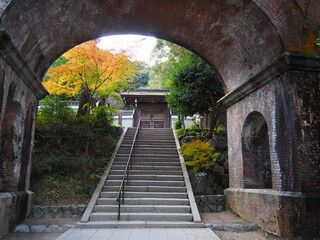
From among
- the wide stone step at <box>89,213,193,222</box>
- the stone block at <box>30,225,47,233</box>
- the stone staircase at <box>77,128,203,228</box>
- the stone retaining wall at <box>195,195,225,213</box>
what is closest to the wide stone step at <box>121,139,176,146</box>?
the stone staircase at <box>77,128,203,228</box>

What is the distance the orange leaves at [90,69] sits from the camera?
1015 centimetres

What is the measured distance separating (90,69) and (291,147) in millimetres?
8172

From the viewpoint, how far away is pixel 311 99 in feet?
19.0

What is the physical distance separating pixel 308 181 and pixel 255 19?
4.29 meters

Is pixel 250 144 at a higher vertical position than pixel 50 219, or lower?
higher

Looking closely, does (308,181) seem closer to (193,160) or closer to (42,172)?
(193,160)

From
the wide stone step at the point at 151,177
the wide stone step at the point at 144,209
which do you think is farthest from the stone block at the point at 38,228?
the wide stone step at the point at 151,177

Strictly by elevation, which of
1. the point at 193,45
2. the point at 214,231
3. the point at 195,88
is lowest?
the point at 214,231

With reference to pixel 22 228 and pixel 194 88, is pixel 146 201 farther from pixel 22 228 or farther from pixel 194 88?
pixel 194 88

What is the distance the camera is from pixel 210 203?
27.1 ft

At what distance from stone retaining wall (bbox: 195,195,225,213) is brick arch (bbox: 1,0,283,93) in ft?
12.8

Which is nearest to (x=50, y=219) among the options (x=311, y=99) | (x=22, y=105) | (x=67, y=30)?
(x=22, y=105)

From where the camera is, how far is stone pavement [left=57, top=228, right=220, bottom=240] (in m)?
5.39

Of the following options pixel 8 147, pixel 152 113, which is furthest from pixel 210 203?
pixel 152 113
